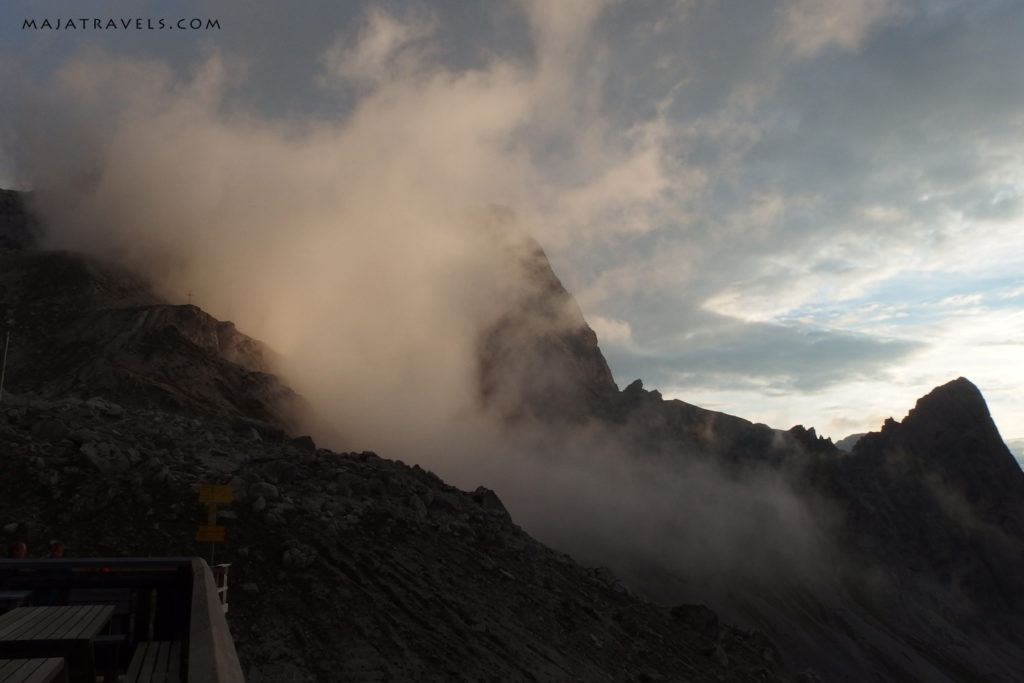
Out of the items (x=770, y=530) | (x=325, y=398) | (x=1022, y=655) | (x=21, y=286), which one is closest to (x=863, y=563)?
(x=770, y=530)

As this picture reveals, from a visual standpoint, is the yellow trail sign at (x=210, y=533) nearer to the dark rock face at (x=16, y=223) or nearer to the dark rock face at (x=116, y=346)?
the dark rock face at (x=116, y=346)

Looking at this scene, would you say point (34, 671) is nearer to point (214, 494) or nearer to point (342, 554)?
point (214, 494)

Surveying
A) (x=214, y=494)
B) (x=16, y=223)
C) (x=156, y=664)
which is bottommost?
(x=156, y=664)

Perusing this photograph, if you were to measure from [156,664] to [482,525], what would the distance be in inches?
1079

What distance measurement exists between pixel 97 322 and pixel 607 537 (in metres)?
91.5

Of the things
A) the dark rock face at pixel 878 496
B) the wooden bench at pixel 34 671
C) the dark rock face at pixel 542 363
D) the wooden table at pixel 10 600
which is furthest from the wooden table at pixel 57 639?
the dark rock face at pixel 542 363

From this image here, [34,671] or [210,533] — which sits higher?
[34,671]

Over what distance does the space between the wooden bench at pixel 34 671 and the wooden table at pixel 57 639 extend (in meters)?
0.50

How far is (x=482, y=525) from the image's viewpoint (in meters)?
32.6

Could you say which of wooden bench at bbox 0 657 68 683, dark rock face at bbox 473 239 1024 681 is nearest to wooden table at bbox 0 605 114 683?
wooden bench at bbox 0 657 68 683

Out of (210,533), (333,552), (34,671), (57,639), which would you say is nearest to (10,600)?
(57,639)

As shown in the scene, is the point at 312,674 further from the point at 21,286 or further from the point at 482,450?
the point at 482,450

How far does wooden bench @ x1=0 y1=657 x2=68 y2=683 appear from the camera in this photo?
3.89m

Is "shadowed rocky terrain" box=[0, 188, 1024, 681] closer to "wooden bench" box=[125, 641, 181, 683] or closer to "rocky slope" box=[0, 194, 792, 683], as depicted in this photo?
"rocky slope" box=[0, 194, 792, 683]
